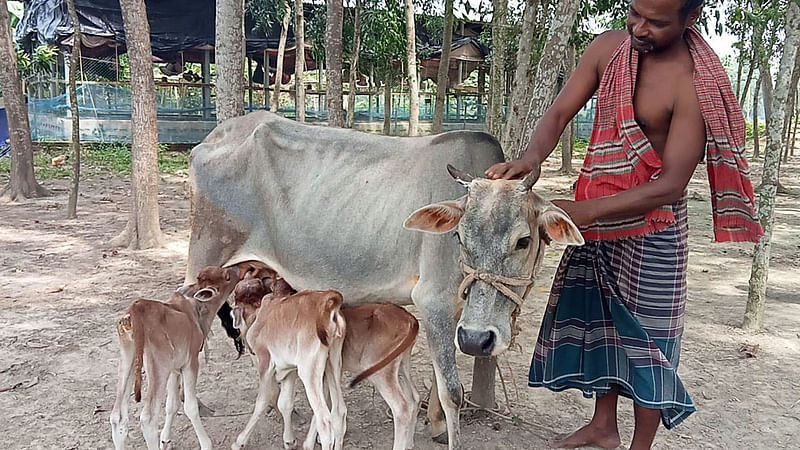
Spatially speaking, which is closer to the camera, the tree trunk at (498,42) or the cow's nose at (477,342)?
the cow's nose at (477,342)

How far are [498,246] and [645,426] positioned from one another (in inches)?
52.9

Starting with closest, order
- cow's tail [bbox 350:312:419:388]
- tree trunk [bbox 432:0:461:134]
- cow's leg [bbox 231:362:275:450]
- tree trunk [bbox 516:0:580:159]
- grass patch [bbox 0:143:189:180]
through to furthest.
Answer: cow's tail [bbox 350:312:419:388] < cow's leg [bbox 231:362:275:450] < tree trunk [bbox 516:0:580:159] < tree trunk [bbox 432:0:461:134] < grass patch [bbox 0:143:189:180]

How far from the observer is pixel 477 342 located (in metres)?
2.57

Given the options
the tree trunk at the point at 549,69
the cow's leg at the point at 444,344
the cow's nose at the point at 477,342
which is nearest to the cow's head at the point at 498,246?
the cow's nose at the point at 477,342

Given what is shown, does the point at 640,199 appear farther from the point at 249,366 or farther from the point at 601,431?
the point at 249,366

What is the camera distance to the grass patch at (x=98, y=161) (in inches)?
527

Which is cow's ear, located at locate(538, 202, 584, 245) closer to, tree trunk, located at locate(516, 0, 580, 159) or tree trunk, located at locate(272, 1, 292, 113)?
tree trunk, located at locate(516, 0, 580, 159)

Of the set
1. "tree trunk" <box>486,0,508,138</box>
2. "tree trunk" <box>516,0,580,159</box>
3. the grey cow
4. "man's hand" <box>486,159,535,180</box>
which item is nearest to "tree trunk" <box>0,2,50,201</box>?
"tree trunk" <box>486,0,508,138</box>

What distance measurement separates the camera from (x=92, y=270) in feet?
22.4

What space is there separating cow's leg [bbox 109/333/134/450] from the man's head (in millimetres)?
2737

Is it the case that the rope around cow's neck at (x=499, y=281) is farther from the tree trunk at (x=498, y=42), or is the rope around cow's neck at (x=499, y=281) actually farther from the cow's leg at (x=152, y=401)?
the tree trunk at (x=498, y=42)

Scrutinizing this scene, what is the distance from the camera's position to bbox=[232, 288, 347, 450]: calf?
3.21 m

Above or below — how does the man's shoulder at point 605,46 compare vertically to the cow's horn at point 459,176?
above

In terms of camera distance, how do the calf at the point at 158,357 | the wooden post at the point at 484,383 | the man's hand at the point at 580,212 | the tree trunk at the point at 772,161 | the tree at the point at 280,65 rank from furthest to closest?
the tree at the point at 280,65 < the tree trunk at the point at 772,161 < the wooden post at the point at 484,383 < the calf at the point at 158,357 < the man's hand at the point at 580,212
